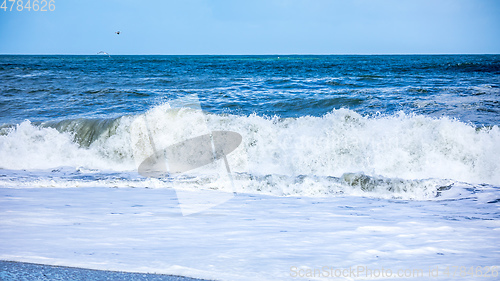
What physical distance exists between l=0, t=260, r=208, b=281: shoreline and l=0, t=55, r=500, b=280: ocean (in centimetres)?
8

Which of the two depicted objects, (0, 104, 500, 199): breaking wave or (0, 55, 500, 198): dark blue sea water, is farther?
(0, 55, 500, 198): dark blue sea water

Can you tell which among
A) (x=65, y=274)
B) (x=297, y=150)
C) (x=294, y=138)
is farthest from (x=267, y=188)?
(x=65, y=274)

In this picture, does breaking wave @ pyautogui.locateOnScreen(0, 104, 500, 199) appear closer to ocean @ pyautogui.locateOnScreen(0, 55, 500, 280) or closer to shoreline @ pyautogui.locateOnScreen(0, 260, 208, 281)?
ocean @ pyautogui.locateOnScreen(0, 55, 500, 280)

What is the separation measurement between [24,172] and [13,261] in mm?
5338

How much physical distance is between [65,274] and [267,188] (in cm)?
364

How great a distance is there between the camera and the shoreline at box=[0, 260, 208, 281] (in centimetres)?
262

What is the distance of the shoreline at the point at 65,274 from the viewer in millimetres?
2616

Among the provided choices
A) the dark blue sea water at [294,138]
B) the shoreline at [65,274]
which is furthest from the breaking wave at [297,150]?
the shoreline at [65,274]

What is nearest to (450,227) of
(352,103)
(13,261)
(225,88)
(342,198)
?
(342,198)

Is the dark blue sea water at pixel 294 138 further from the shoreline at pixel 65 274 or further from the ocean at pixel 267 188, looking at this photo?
the shoreline at pixel 65 274

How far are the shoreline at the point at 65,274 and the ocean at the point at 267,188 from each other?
0.28 feet

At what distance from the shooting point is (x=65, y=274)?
105 inches

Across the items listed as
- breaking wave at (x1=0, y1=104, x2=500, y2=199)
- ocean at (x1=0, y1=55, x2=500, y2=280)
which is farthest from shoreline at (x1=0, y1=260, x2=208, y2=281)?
breaking wave at (x1=0, y1=104, x2=500, y2=199)

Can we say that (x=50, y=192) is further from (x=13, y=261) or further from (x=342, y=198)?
(x=342, y=198)
